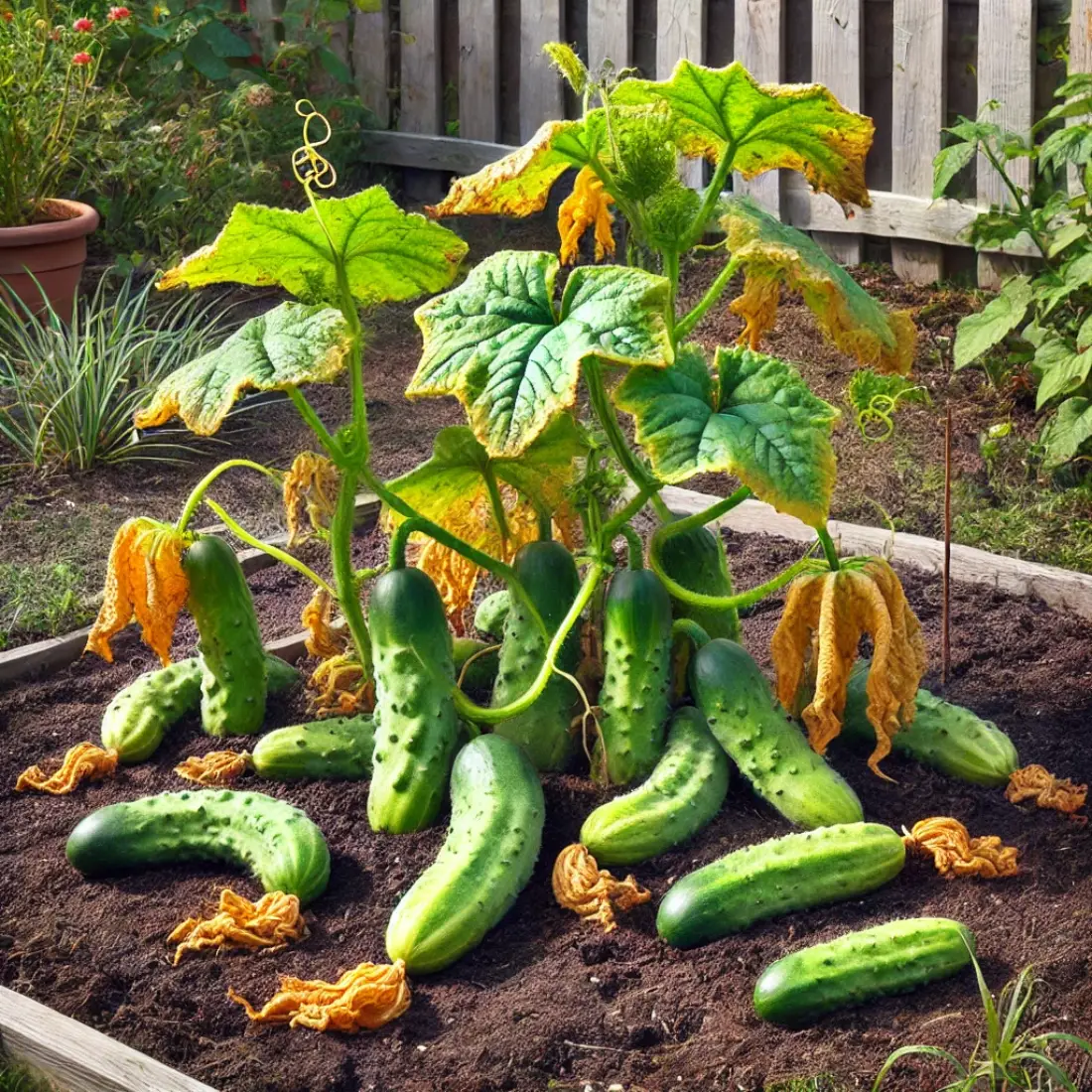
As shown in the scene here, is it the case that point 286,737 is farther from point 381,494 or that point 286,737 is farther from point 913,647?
point 913,647

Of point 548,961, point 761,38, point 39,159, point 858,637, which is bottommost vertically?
point 548,961

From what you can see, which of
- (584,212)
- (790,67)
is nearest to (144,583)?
(584,212)

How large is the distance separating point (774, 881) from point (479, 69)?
632 centimetres

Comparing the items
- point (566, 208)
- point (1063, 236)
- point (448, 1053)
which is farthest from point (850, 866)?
point (1063, 236)

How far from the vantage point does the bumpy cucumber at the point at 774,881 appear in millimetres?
3078

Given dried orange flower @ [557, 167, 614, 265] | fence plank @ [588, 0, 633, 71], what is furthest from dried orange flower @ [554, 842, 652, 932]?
fence plank @ [588, 0, 633, 71]

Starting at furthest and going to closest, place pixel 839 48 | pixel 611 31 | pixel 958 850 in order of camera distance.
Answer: pixel 611 31, pixel 839 48, pixel 958 850

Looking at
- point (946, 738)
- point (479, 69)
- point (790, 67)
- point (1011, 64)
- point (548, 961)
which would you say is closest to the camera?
point (548, 961)

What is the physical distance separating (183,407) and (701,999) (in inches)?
60.6

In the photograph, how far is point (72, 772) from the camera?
3814mm

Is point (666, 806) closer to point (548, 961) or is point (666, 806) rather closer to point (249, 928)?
point (548, 961)

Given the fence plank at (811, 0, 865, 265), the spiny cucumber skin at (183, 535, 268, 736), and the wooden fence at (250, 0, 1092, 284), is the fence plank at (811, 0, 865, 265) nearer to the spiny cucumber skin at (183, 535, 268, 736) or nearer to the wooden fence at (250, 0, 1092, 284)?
the wooden fence at (250, 0, 1092, 284)

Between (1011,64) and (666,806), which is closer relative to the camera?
(666,806)

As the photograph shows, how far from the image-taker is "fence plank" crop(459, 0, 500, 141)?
27.7ft
